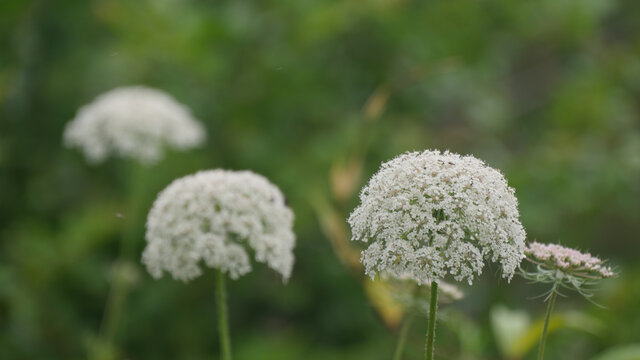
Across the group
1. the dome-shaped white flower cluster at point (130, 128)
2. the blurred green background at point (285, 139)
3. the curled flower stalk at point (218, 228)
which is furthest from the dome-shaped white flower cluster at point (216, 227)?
the blurred green background at point (285, 139)

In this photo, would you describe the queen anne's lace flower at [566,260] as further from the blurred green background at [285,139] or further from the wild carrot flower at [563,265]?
the blurred green background at [285,139]

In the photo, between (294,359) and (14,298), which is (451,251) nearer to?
(294,359)

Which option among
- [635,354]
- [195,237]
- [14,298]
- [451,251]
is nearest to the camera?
[451,251]

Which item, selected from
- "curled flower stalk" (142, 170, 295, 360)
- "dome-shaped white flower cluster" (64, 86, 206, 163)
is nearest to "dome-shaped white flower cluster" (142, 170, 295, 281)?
"curled flower stalk" (142, 170, 295, 360)

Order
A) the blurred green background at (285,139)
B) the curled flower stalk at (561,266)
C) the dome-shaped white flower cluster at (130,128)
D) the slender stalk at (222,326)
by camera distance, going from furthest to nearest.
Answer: the blurred green background at (285,139) < the dome-shaped white flower cluster at (130,128) < the slender stalk at (222,326) < the curled flower stalk at (561,266)

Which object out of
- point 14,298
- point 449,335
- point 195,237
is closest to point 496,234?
point 195,237

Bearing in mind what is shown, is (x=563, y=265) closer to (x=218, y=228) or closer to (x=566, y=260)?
(x=566, y=260)
